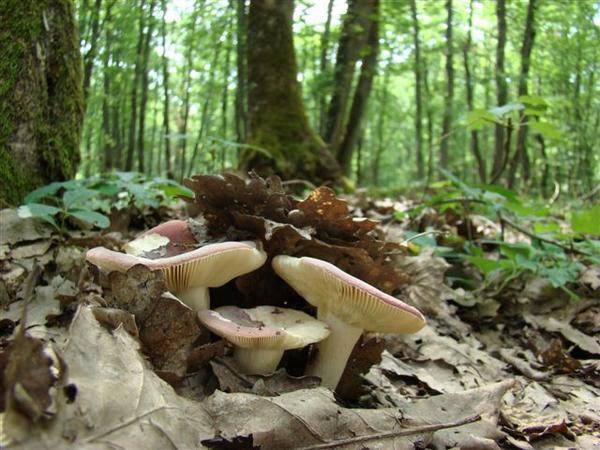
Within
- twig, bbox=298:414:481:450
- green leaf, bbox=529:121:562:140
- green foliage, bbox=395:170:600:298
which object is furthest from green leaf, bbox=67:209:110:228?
green leaf, bbox=529:121:562:140

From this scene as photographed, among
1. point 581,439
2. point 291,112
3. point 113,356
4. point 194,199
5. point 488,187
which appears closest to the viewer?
point 113,356

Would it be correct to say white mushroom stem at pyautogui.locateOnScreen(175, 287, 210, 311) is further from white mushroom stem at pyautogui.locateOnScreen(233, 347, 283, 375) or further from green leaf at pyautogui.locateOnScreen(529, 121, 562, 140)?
green leaf at pyautogui.locateOnScreen(529, 121, 562, 140)

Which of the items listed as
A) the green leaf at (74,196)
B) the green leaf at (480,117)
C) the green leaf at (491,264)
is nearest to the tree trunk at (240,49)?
the green leaf at (480,117)

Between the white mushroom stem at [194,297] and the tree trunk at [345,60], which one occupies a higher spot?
the tree trunk at [345,60]

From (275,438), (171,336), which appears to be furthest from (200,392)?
(275,438)

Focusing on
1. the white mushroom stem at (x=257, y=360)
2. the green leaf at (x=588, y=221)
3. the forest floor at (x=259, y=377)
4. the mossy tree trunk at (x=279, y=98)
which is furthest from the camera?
the mossy tree trunk at (x=279, y=98)

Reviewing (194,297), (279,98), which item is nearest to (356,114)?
(279,98)

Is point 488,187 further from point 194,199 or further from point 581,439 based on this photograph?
point 194,199

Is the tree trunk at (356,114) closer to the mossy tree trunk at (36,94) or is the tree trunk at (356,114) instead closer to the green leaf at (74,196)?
the mossy tree trunk at (36,94)
